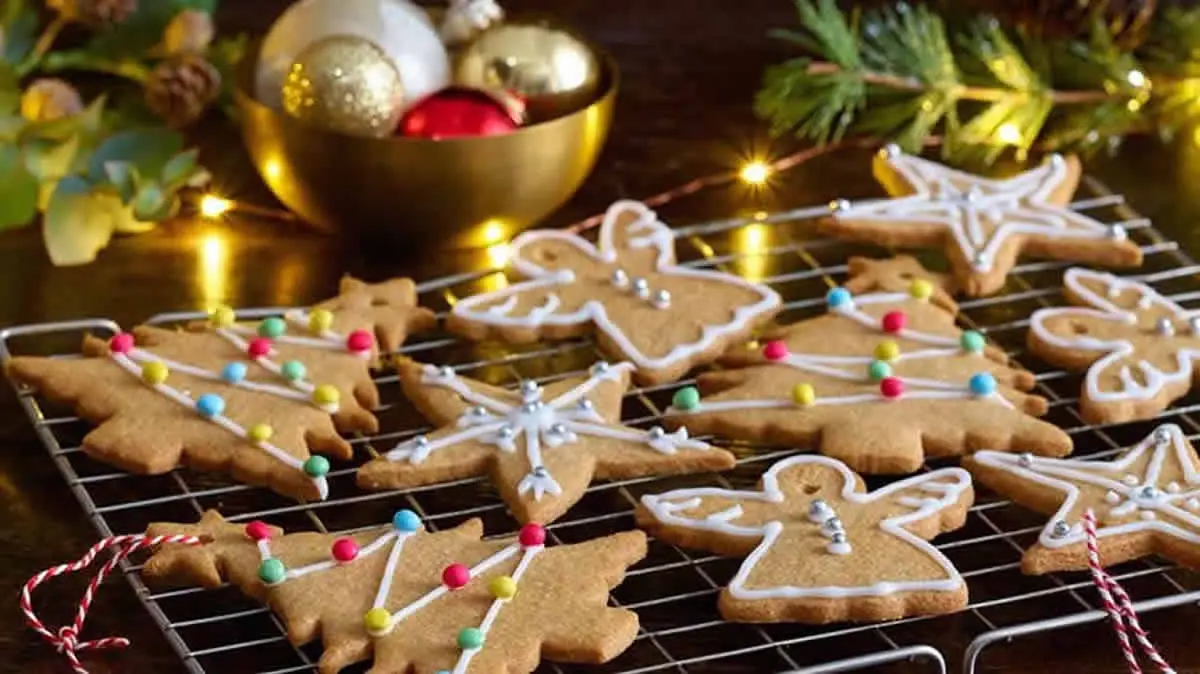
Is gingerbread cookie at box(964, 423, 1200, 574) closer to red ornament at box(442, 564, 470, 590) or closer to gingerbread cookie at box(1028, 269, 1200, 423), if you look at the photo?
gingerbread cookie at box(1028, 269, 1200, 423)

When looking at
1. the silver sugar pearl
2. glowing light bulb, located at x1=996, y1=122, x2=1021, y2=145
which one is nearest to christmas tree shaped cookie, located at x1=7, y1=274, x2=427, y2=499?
the silver sugar pearl

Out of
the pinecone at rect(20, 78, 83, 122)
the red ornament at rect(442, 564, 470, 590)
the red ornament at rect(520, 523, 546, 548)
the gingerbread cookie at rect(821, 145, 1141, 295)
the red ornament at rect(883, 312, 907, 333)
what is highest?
the pinecone at rect(20, 78, 83, 122)

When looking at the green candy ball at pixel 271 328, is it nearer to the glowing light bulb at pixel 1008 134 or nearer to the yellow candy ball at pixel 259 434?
the yellow candy ball at pixel 259 434

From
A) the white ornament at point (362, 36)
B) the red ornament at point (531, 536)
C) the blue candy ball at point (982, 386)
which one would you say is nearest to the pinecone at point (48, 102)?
the white ornament at point (362, 36)

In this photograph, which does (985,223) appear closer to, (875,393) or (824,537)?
(875,393)

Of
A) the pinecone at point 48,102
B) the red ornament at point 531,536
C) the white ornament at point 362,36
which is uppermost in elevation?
the white ornament at point 362,36

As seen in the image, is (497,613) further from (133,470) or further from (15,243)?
(15,243)

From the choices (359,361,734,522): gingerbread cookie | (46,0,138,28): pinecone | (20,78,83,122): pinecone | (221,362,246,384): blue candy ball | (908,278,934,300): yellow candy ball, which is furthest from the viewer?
(46,0,138,28): pinecone

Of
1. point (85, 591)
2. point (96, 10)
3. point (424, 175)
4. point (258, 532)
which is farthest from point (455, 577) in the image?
point (96, 10)
